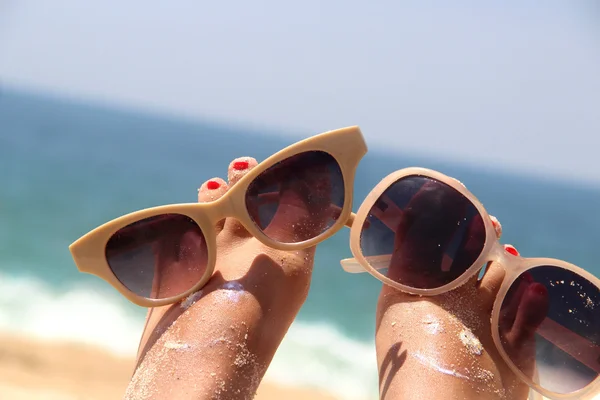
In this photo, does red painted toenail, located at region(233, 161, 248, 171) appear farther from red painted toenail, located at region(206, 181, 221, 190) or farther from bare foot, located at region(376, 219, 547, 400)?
bare foot, located at region(376, 219, 547, 400)

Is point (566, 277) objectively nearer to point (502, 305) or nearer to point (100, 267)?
point (502, 305)

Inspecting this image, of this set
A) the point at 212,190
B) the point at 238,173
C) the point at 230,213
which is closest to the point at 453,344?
the point at 230,213

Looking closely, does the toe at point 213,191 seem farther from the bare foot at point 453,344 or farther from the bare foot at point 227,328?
the bare foot at point 453,344

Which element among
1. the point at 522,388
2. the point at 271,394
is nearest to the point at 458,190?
the point at 522,388

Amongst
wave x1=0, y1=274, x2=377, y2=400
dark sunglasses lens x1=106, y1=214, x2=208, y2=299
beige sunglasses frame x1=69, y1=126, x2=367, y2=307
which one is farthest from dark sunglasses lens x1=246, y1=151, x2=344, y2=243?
wave x1=0, y1=274, x2=377, y2=400

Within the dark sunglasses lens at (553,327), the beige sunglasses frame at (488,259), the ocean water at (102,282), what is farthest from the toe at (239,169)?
the ocean water at (102,282)
